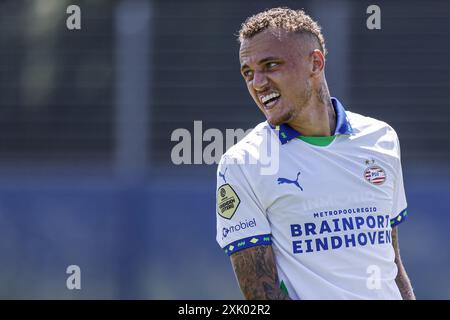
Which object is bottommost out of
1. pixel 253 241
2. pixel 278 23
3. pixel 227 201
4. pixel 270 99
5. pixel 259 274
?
pixel 259 274

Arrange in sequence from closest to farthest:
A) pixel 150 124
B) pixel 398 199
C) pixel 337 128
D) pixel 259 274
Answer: pixel 259 274, pixel 337 128, pixel 398 199, pixel 150 124

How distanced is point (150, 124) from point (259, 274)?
5.11 m

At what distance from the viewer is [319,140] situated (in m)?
3.46

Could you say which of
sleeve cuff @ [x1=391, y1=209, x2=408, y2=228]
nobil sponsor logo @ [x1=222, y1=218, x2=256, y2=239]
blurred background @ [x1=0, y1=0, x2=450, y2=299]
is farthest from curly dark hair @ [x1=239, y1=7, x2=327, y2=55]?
blurred background @ [x1=0, y1=0, x2=450, y2=299]

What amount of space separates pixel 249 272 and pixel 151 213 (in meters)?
4.82

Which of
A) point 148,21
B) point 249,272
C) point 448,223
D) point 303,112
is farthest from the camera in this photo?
point 148,21

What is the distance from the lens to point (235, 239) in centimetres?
326

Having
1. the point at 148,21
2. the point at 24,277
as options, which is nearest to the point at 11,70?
the point at 148,21

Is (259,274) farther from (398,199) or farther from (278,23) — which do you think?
(278,23)

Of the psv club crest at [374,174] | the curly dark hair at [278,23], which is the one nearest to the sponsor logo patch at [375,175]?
the psv club crest at [374,174]

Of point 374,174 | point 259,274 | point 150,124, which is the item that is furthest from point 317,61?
point 150,124

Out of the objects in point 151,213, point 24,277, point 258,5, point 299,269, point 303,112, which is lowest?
point 24,277

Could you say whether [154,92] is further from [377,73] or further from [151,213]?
[377,73]

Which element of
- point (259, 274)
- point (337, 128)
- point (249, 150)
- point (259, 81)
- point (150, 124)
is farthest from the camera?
point (150, 124)
